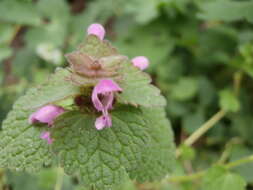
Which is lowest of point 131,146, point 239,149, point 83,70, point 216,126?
point 239,149

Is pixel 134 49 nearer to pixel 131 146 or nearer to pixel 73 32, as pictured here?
pixel 73 32

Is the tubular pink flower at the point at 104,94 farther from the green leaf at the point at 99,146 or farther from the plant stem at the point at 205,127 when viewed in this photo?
the plant stem at the point at 205,127

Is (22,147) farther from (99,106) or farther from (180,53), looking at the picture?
(180,53)

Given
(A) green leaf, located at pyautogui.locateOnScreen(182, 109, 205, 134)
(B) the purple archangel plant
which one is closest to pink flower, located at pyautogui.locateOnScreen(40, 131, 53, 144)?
(B) the purple archangel plant

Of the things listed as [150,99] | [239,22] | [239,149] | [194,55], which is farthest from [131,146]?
[239,22]

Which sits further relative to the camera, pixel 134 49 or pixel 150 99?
pixel 134 49

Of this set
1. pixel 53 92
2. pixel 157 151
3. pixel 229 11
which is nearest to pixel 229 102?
pixel 229 11

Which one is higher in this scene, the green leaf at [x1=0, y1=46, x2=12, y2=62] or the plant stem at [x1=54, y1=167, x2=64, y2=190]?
the green leaf at [x1=0, y1=46, x2=12, y2=62]

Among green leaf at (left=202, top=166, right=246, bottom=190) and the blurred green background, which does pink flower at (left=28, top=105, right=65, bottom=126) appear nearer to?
green leaf at (left=202, top=166, right=246, bottom=190)
